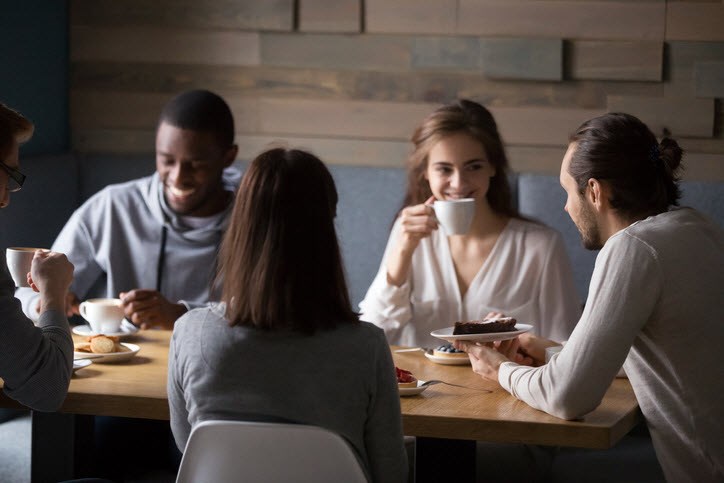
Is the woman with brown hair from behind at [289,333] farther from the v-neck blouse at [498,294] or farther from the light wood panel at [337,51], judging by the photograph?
the light wood panel at [337,51]

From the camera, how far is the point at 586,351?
6.30 ft

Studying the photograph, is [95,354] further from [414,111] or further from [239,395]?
[414,111]

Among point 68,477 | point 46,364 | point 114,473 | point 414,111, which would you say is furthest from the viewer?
point 414,111

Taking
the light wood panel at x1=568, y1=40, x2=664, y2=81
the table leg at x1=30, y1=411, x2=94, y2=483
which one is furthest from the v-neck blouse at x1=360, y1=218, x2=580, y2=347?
the table leg at x1=30, y1=411, x2=94, y2=483

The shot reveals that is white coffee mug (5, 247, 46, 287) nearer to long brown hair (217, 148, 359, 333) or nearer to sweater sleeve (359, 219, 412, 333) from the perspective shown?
long brown hair (217, 148, 359, 333)

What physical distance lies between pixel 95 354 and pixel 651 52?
2.14 metres

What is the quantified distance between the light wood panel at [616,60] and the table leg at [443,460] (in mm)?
1885

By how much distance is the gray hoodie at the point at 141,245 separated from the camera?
315cm

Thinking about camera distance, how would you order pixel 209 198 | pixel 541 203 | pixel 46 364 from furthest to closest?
pixel 541 203, pixel 209 198, pixel 46 364

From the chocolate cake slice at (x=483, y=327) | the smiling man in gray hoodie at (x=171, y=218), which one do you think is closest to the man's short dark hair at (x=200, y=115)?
the smiling man in gray hoodie at (x=171, y=218)

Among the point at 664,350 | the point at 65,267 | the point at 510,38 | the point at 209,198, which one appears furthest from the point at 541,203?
the point at 65,267

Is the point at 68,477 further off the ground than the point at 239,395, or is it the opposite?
the point at 239,395

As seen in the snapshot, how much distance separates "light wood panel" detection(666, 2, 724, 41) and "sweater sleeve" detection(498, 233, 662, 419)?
1795 mm

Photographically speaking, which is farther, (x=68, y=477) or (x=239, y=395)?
(x=68, y=477)
